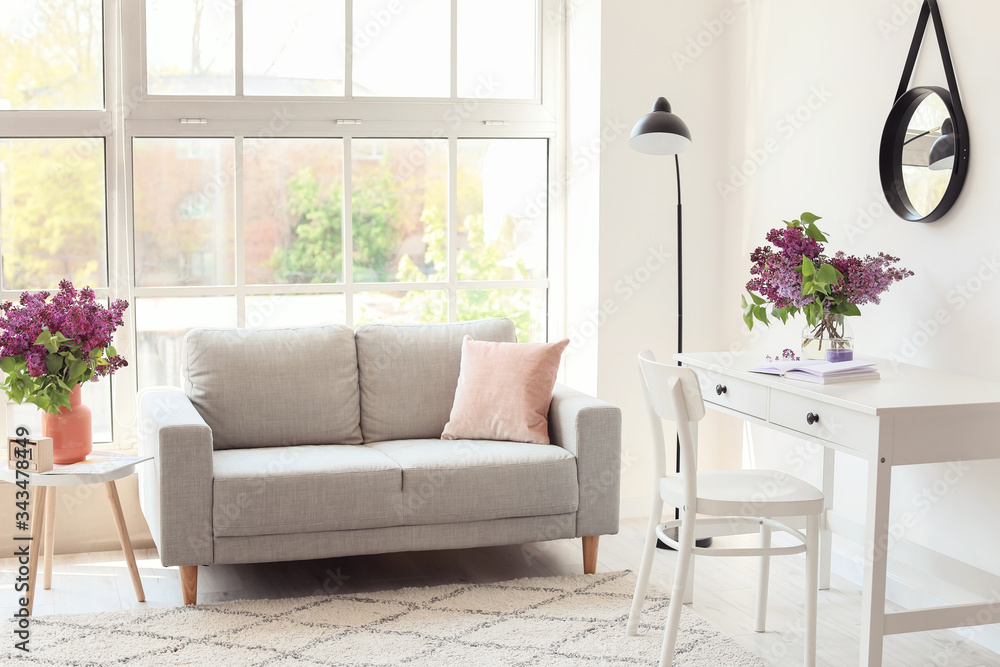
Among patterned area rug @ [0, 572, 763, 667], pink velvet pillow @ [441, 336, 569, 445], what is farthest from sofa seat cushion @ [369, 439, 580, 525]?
patterned area rug @ [0, 572, 763, 667]

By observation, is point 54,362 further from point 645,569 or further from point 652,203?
point 652,203

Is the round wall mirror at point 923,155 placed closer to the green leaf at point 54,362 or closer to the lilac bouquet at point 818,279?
the lilac bouquet at point 818,279

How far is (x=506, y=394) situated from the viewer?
3.41 meters

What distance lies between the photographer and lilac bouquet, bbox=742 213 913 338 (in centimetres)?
271

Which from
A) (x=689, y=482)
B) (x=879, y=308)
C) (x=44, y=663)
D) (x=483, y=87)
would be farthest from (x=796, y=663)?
(x=483, y=87)

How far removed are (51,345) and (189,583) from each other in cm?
82

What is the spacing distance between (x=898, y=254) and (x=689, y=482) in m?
1.14

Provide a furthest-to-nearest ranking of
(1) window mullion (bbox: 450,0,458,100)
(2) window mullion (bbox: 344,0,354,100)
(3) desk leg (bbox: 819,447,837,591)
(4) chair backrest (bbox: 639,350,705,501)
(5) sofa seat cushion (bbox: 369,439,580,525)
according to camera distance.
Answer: (1) window mullion (bbox: 450,0,458,100) < (2) window mullion (bbox: 344,0,354,100) < (3) desk leg (bbox: 819,447,837,591) < (5) sofa seat cushion (bbox: 369,439,580,525) < (4) chair backrest (bbox: 639,350,705,501)

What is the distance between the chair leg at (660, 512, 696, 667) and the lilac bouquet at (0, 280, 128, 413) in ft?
5.86

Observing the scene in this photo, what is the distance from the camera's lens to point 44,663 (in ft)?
8.27

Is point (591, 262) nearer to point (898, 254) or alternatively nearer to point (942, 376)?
point (898, 254)

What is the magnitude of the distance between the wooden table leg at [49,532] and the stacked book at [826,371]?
2.13 meters

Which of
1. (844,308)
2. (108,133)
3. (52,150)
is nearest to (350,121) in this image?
(108,133)

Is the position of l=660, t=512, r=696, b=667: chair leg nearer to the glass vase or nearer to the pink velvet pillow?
the glass vase
